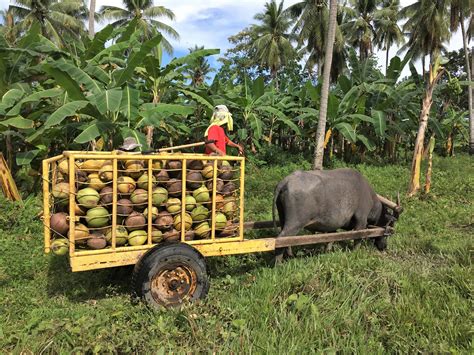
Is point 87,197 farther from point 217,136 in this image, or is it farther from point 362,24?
point 362,24

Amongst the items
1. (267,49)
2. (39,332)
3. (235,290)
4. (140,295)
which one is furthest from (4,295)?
(267,49)

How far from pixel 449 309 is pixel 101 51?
23.2 feet

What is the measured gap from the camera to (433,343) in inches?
113

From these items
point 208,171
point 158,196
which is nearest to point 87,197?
point 158,196

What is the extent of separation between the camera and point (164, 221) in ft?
11.7

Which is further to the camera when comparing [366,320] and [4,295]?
[4,295]

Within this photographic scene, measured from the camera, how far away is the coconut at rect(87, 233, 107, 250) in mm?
3273

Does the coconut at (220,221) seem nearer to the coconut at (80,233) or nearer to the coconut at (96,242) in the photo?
the coconut at (96,242)

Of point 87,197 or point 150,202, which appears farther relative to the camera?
point 150,202

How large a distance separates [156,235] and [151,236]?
0.06 metres

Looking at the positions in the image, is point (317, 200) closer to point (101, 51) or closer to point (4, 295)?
point (4, 295)

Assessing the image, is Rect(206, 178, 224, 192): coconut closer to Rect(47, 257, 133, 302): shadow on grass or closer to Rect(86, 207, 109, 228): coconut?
Rect(86, 207, 109, 228): coconut

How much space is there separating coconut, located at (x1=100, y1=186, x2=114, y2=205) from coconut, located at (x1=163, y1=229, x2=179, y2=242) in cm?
59

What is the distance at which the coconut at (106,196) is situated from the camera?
335 cm
